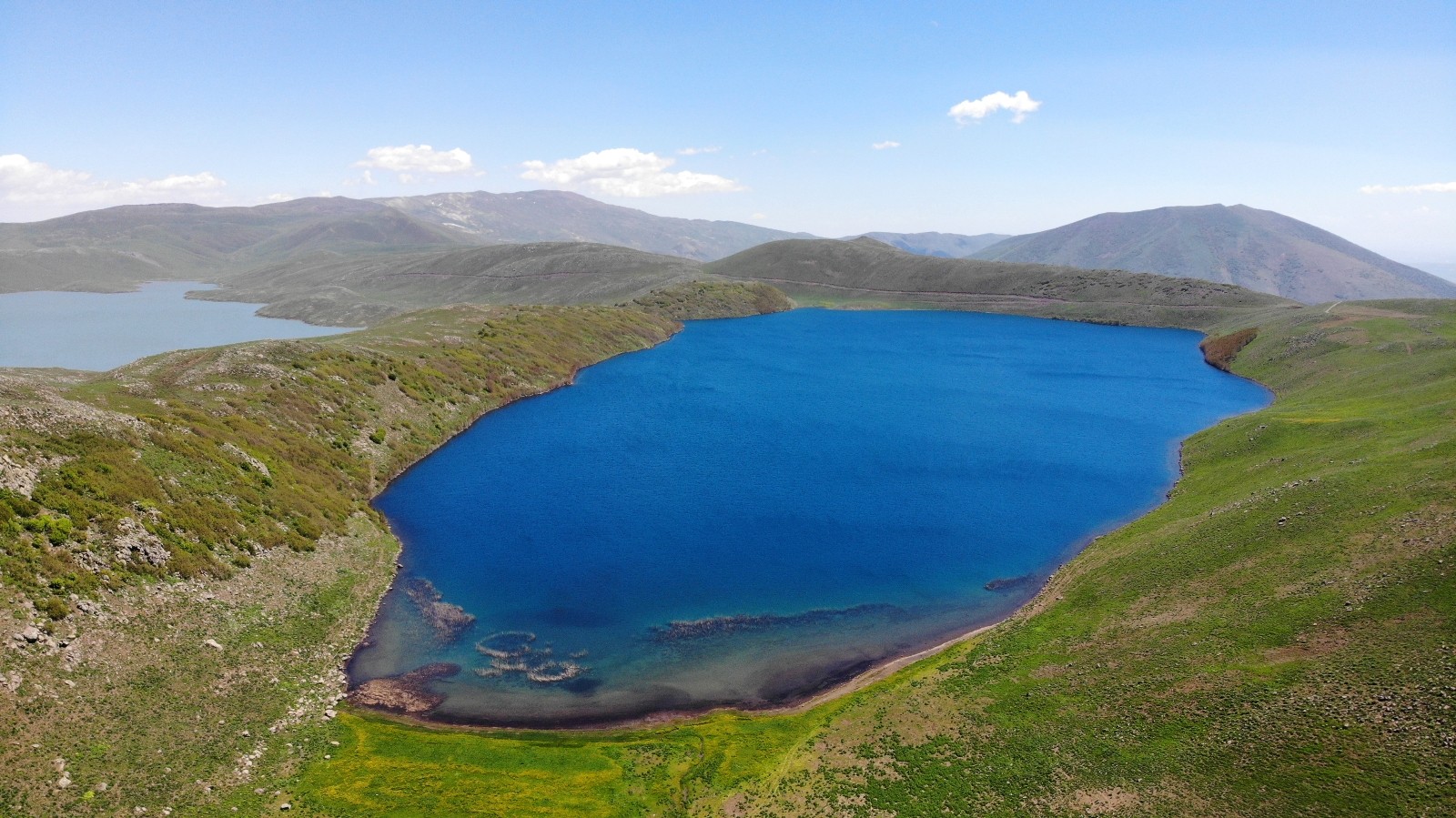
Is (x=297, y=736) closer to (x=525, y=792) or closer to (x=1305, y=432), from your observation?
(x=525, y=792)

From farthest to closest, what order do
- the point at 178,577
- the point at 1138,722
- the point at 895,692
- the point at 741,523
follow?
the point at 741,523, the point at 178,577, the point at 895,692, the point at 1138,722

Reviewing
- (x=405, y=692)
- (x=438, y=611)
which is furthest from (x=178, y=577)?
(x=405, y=692)

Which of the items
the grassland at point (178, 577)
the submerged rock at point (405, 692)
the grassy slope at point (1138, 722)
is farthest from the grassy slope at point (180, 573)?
the grassy slope at point (1138, 722)

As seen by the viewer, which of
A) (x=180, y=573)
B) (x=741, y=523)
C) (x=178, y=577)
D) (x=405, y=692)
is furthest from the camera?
(x=741, y=523)

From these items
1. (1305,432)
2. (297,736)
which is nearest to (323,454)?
(297,736)

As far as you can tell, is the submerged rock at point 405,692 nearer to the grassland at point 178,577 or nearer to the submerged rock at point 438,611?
the grassland at point 178,577

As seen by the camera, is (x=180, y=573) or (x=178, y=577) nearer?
(x=178, y=577)

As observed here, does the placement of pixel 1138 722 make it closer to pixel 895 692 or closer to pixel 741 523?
pixel 895 692
